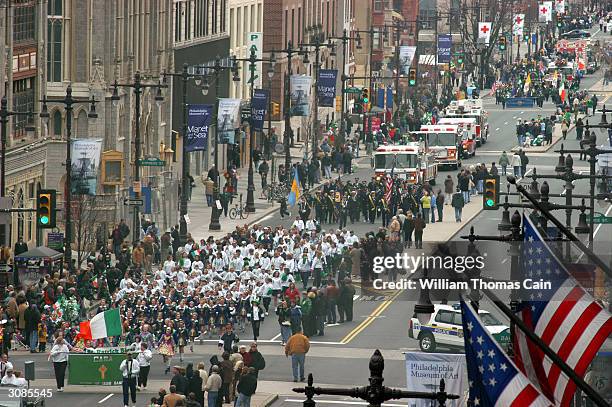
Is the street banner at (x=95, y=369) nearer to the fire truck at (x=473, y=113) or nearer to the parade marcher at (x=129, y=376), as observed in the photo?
the parade marcher at (x=129, y=376)

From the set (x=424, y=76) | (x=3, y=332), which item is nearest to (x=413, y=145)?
(x=3, y=332)

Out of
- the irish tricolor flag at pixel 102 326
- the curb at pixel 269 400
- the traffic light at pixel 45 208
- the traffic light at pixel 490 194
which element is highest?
the traffic light at pixel 490 194

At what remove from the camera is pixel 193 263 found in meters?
53.6

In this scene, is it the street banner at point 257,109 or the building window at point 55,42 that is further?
the street banner at point 257,109

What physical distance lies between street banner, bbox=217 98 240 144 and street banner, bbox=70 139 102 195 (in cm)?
1730

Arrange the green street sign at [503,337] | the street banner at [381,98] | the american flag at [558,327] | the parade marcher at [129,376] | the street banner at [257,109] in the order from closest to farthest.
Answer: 1. the american flag at [558,327]
2. the parade marcher at [129,376]
3. the green street sign at [503,337]
4. the street banner at [257,109]
5. the street banner at [381,98]

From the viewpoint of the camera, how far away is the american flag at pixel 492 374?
65.1ft

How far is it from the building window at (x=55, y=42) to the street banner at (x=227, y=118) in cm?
857

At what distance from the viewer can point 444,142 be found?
309 ft

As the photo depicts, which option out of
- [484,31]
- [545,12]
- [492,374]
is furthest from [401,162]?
[545,12]

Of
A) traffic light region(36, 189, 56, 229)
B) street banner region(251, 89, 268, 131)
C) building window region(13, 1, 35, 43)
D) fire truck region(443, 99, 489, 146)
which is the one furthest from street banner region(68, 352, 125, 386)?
fire truck region(443, 99, 489, 146)

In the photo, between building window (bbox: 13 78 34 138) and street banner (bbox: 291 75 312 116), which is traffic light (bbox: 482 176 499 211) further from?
street banner (bbox: 291 75 312 116)

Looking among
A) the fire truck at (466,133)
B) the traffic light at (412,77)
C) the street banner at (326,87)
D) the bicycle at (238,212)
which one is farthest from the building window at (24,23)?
the traffic light at (412,77)

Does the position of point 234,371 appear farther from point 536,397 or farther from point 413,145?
point 413,145
